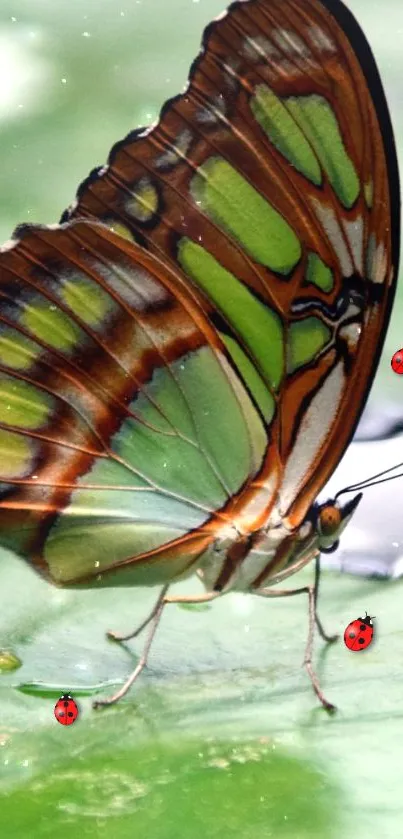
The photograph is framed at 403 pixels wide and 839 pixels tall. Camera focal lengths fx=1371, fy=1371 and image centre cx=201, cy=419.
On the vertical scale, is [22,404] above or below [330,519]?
above

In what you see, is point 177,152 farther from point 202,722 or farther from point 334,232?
point 202,722

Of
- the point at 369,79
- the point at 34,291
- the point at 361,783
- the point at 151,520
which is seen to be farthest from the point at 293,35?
the point at 361,783

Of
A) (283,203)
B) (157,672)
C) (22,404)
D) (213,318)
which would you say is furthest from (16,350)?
(157,672)

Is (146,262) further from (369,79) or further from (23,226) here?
(369,79)

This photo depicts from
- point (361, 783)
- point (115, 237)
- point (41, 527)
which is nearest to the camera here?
point (361, 783)

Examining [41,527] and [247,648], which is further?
[247,648]

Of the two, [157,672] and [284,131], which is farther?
[157,672]
